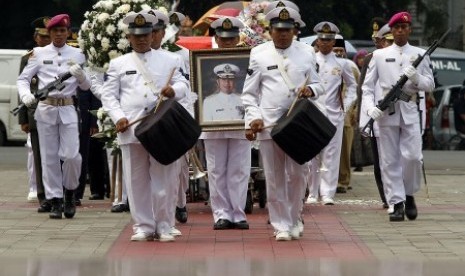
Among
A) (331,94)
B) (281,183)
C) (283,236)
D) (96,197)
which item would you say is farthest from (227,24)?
(96,197)

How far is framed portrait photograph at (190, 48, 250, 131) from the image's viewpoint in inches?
672

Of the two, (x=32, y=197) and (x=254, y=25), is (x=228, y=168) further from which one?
(x=32, y=197)

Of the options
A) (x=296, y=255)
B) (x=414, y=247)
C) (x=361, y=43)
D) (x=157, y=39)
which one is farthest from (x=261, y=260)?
(x=361, y=43)

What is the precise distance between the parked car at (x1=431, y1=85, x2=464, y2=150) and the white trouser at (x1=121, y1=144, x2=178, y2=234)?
22.3 m

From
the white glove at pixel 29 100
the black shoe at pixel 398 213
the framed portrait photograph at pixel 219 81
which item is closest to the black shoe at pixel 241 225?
the framed portrait photograph at pixel 219 81

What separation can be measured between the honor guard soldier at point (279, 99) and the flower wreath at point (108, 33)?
11.5ft

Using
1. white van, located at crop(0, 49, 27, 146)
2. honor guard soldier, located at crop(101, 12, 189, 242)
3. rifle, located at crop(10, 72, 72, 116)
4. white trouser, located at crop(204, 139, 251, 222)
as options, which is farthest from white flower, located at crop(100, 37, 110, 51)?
white van, located at crop(0, 49, 27, 146)

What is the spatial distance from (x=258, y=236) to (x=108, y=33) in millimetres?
3985

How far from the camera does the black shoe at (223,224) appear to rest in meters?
16.4

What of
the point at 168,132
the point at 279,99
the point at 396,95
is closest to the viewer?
the point at 168,132

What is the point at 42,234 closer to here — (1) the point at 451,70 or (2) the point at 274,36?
(2) the point at 274,36

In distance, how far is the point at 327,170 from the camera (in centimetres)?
2044

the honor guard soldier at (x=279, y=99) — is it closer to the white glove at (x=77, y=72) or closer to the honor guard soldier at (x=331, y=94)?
the white glove at (x=77, y=72)

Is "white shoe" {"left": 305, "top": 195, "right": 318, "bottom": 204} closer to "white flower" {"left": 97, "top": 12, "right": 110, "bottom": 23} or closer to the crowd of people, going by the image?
the crowd of people
